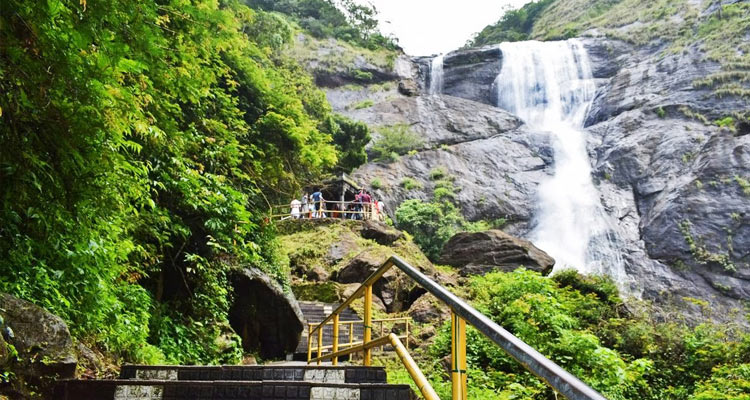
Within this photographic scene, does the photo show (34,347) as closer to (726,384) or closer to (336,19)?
(726,384)

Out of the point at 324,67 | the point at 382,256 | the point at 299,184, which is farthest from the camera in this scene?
the point at 324,67

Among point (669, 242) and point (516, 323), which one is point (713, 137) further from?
point (516, 323)

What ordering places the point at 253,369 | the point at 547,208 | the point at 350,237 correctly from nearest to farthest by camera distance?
the point at 253,369 → the point at 350,237 → the point at 547,208

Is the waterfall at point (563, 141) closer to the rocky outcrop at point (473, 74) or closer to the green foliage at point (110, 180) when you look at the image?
the rocky outcrop at point (473, 74)

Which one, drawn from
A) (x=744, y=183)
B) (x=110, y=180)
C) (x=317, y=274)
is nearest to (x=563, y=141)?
(x=744, y=183)

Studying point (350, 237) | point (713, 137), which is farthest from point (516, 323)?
point (713, 137)

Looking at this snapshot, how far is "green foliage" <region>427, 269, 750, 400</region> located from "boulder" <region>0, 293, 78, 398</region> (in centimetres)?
376

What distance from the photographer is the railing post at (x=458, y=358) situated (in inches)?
68.2

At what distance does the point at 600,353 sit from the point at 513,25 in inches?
1866

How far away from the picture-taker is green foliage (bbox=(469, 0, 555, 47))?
4672cm

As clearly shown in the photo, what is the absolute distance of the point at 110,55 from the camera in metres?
3.20

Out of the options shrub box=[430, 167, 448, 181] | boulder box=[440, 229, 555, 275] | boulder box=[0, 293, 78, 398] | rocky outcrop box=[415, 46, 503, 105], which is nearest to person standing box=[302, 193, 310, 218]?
boulder box=[440, 229, 555, 275]

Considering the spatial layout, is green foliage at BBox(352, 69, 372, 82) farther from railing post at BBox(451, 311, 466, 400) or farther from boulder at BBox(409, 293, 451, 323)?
railing post at BBox(451, 311, 466, 400)

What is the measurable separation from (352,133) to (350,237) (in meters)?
6.80
